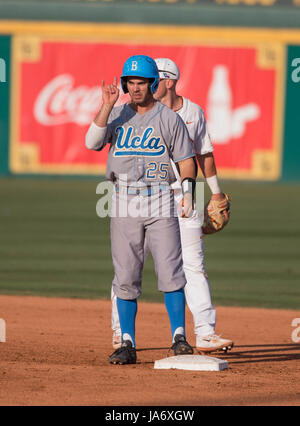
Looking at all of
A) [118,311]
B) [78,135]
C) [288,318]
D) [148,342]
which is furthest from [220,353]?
[78,135]

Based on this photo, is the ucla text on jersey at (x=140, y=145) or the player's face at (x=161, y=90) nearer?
the ucla text on jersey at (x=140, y=145)

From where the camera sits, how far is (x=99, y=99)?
24109 millimetres

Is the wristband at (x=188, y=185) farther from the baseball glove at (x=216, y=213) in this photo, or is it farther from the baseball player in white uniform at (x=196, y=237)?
the baseball glove at (x=216, y=213)

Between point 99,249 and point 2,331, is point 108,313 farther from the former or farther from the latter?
point 99,249

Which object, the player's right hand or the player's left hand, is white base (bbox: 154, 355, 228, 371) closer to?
the player's left hand

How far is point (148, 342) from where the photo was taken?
302 inches

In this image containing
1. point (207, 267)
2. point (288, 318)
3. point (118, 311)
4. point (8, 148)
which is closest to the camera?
point (118, 311)

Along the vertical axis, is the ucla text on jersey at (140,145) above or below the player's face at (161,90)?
below

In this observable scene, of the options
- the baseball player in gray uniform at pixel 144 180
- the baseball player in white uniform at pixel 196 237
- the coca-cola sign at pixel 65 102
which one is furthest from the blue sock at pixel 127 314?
the coca-cola sign at pixel 65 102

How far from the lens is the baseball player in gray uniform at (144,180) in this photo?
6.19 meters

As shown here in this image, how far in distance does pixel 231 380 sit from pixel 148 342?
76.9 inches

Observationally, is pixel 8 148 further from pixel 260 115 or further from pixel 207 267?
pixel 207 267

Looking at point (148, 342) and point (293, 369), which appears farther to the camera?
point (148, 342)

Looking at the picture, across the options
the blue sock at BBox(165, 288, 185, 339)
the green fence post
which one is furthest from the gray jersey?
the green fence post
